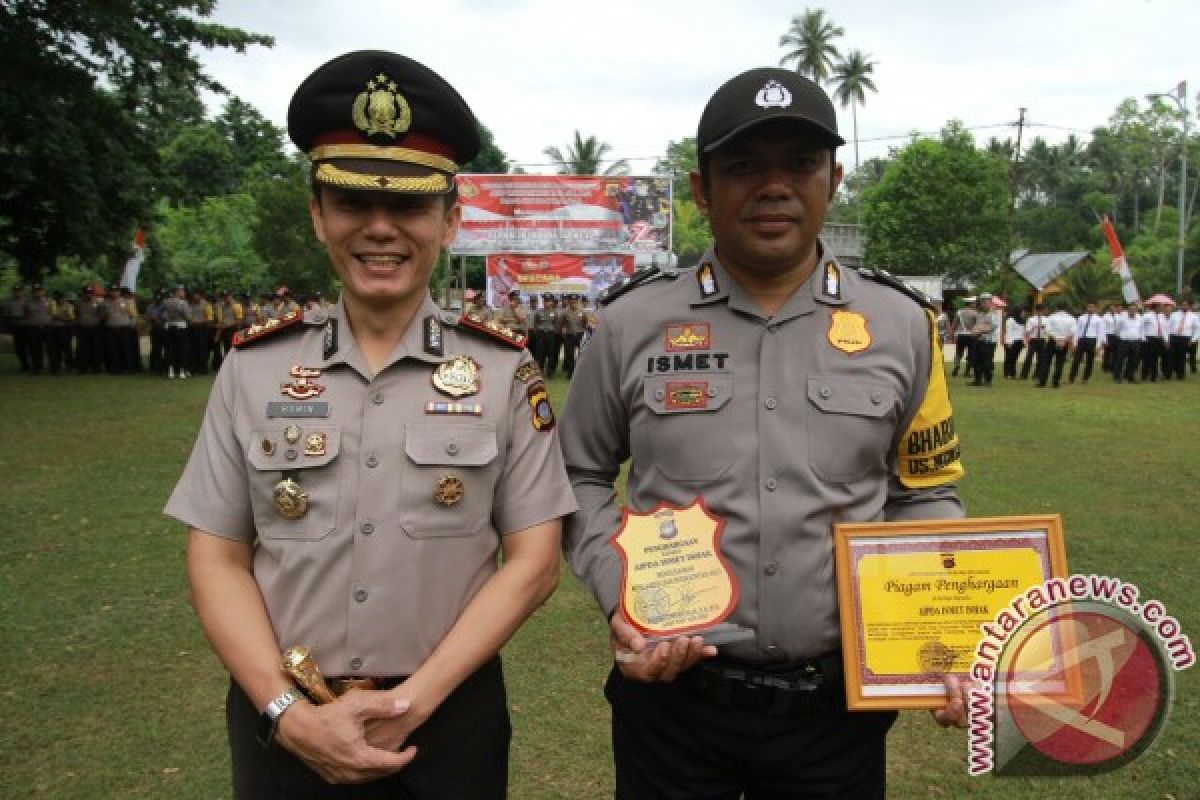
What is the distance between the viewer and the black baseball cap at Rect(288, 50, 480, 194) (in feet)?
5.85

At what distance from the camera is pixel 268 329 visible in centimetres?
189

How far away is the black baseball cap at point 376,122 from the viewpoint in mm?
1782

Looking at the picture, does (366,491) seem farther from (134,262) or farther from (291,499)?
(134,262)

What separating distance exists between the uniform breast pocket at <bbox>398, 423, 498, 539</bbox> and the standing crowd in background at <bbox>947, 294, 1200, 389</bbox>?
17179 millimetres

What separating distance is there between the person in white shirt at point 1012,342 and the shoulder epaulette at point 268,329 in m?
19.3

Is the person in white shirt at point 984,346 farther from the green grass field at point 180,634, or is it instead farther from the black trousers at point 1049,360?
the green grass field at point 180,634

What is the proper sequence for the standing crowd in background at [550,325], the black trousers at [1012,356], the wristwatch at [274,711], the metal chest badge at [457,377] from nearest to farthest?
the wristwatch at [274,711]
the metal chest badge at [457,377]
the black trousers at [1012,356]
the standing crowd in background at [550,325]

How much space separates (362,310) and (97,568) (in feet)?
14.6

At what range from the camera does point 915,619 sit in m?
1.72

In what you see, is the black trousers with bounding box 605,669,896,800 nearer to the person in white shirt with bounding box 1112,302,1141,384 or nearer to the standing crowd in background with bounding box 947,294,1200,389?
the standing crowd in background with bounding box 947,294,1200,389

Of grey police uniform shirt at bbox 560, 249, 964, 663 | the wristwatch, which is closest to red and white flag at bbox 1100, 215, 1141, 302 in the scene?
grey police uniform shirt at bbox 560, 249, 964, 663

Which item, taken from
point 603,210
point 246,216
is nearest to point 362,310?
point 603,210

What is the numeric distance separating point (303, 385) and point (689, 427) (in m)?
0.76

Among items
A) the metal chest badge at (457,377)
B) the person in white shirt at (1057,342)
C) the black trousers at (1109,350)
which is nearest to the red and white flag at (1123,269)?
the black trousers at (1109,350)
